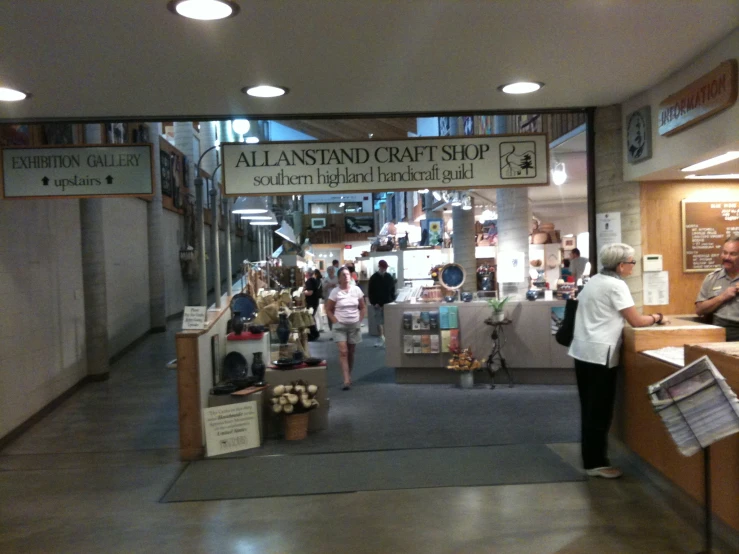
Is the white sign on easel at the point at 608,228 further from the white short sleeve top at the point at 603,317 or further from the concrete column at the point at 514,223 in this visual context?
the concrete column at the point at 514,223

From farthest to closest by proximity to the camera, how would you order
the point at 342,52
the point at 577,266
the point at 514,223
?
the point at 577,266 < the point at 514,223 < the point at 342,52

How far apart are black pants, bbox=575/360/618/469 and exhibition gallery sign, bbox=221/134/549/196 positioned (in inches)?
53.0

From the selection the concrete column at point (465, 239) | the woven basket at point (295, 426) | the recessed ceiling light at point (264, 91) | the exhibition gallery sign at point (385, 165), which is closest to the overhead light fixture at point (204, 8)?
the recessed ceiling light at point (264, 91)

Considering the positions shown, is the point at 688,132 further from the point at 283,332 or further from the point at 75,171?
the point at 283,332

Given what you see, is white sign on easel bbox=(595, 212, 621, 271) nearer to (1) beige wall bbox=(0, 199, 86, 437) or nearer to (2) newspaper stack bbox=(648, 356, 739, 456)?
(2) newspaper stack bbox=(648, 356, 739, 456)

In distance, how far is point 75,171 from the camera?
178 inches

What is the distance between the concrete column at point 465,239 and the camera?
14164 mm

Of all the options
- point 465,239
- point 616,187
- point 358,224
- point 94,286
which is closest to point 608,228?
point 616,187

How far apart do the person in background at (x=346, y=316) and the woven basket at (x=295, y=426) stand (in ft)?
7.43

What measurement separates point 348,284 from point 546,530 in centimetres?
513

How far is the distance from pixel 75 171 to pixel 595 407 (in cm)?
388

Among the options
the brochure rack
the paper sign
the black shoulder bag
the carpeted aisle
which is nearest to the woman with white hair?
the black shoulder bag

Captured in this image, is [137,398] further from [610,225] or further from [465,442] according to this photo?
[610,225]

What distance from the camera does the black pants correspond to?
14.0 feet
